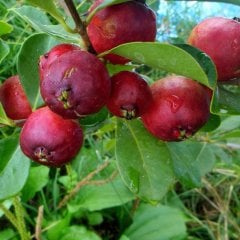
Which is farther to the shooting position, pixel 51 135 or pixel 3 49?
pixel 3 49

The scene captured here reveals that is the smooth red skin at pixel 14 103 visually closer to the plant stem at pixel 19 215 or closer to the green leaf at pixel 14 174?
the green leaf at pixel 14 174

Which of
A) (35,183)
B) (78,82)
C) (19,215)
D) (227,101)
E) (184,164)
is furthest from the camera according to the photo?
(35,183)

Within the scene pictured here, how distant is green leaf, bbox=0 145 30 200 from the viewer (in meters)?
0.76

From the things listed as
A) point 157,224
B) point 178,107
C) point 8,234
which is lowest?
point 157,224

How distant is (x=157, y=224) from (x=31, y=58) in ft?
4.83

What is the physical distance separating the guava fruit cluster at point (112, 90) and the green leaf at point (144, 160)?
4.0 inches

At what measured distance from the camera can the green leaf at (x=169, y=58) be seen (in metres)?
0.52

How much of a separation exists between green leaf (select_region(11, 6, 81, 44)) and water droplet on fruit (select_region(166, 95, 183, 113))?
0.42 feet

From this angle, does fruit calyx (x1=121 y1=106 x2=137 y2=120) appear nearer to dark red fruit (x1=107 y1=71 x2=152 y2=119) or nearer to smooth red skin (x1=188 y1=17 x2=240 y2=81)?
dark red fruit (x1=107 y1=71 x2=152 y2=119)

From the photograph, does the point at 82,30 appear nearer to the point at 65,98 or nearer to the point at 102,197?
the point at 65,98

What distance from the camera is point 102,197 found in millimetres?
2094

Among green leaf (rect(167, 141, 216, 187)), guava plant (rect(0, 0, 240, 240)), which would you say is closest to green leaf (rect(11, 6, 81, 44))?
guava plant (rect(0, 0, 240, 240))

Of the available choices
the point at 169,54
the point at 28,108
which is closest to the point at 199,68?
the point at 169,54

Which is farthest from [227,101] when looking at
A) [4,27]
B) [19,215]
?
[19,215]
